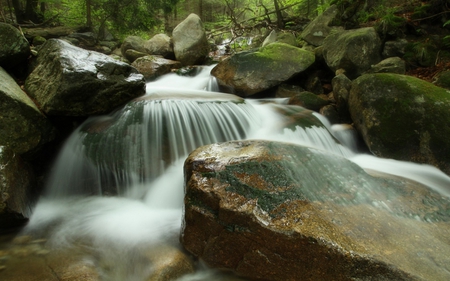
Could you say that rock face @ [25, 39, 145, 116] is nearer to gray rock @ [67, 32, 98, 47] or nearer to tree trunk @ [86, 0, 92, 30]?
gray rock @ [67, 32, 98, 47]

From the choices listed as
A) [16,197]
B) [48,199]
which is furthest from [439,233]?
Result: [48,199]

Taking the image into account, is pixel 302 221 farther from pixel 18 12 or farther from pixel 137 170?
pixel 18 12

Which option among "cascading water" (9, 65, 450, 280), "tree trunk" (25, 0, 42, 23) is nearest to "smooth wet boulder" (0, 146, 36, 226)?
"cascading water" (9, 65, 450, 280)

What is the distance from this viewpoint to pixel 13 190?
3.09 metres

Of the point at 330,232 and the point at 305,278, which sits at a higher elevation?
the point at 330,232

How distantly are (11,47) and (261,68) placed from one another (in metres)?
5.50

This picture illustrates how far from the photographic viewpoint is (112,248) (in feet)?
9.36

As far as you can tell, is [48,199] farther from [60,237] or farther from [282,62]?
[282,62]

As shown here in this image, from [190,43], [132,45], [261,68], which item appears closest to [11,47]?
[261,68]

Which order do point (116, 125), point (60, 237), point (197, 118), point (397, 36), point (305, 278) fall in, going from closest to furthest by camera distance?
1. point (305, 278)
2. point (60, 237)
3. point (116, 125)
4. point (197, 118)
5. point (397, 36)

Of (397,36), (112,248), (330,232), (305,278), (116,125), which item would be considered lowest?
(112,248)

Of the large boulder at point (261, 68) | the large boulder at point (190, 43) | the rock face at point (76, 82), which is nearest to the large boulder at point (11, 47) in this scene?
the rock face at point (76, 82)

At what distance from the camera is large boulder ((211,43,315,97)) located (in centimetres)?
721

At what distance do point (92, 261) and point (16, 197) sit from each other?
1.41 m
